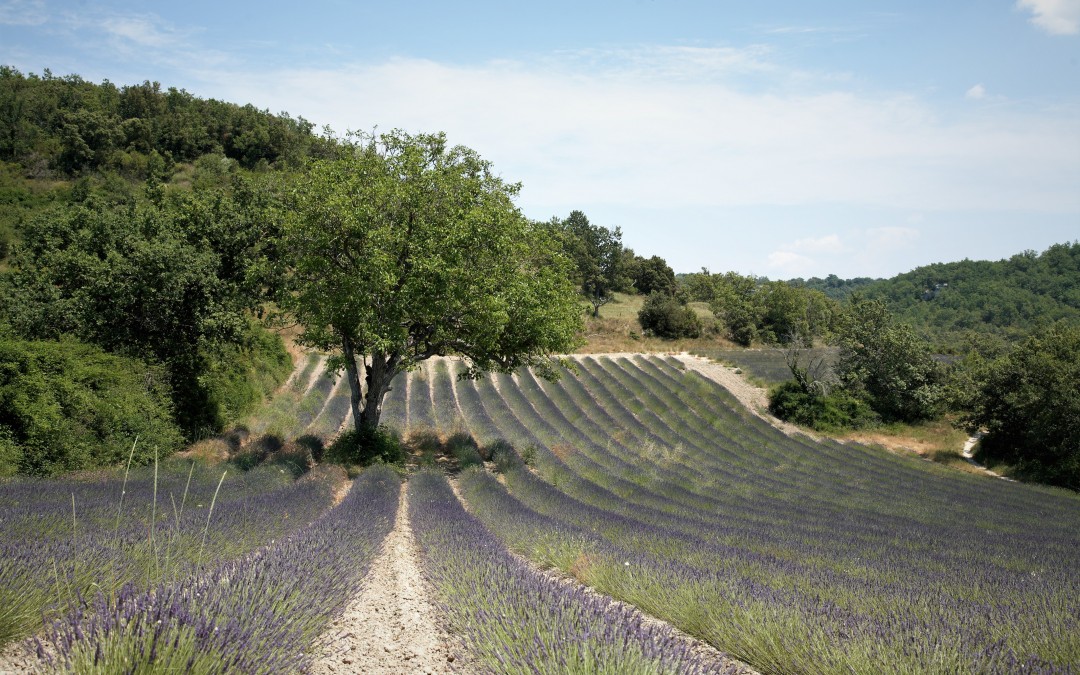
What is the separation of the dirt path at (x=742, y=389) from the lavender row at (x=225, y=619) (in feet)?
88.1

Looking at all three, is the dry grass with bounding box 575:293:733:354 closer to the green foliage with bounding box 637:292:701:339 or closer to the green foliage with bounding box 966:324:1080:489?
the green foliage with bounding box 637:292:701:339

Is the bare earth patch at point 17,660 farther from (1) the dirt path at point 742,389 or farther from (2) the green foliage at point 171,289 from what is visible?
(1) the dirt path at point 742,389

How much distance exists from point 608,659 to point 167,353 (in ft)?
51.6

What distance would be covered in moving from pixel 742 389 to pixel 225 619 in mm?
32152

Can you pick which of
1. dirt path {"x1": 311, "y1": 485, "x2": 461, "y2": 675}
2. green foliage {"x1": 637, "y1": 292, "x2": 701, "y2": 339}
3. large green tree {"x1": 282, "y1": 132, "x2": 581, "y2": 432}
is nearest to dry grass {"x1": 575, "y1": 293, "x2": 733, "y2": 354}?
green foliage {"x1": 637, "y1": 292, "x2": 701, "y2": 339}

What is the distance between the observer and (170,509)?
23.6 feet

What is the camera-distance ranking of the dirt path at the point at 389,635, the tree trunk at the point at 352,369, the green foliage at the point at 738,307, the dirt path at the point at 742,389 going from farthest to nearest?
the green foliage at the point at 738,307 < the dirt path at the point at 742,389 < the tree trunk at the point at 352,369 < the dirt path at the point at 389,635

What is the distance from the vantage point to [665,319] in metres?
46.3

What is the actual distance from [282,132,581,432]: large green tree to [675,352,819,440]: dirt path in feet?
58.2

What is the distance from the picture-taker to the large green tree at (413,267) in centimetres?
1391

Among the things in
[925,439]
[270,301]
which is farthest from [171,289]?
[925,439]

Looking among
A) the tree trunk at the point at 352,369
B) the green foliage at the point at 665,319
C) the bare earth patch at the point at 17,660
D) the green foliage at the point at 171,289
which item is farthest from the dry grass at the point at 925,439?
the bare earth patch at the point at 17,660

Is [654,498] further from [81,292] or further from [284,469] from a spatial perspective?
[81,292]

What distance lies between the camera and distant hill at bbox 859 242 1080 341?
81438 millimetres
